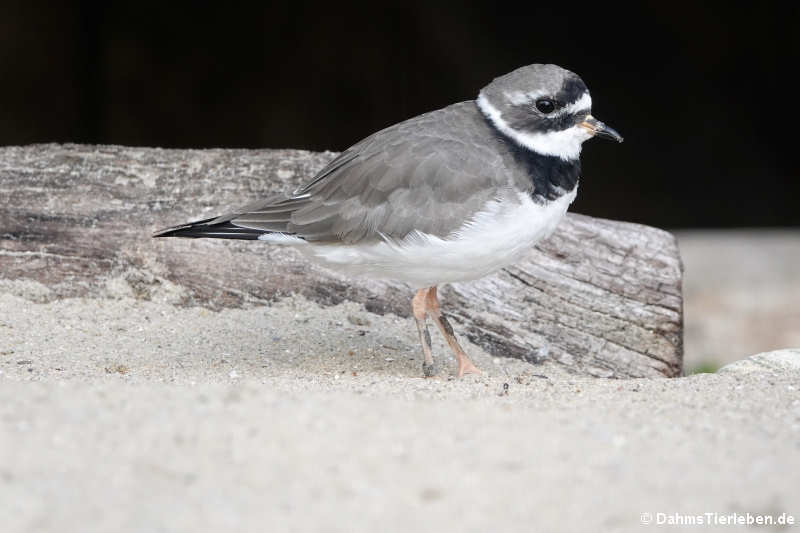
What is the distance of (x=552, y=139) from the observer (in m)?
4.51

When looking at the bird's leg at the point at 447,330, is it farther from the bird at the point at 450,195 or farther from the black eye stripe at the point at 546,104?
the black eye stripe at the point at 546,104

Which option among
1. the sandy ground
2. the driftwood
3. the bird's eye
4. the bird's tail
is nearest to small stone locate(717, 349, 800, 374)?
the driftwood

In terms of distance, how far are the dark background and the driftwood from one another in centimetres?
534

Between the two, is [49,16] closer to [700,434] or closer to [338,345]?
[338,345]

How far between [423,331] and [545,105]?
1.29 metres

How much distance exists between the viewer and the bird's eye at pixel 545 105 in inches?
178

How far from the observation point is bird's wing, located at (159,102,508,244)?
4391 mm

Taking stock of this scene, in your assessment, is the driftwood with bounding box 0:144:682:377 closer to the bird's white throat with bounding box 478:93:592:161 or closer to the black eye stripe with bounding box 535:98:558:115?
the bird's white throat with bounding box 478:93:592:161

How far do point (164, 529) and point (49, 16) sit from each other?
9212mm

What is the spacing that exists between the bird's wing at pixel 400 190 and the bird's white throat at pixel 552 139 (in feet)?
0.29

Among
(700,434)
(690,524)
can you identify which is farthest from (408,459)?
(700,434)

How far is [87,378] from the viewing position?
4.21 meters

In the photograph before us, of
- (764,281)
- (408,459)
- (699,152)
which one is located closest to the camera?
(408,459)

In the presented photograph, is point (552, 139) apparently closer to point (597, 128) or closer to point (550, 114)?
point (550, 114)
